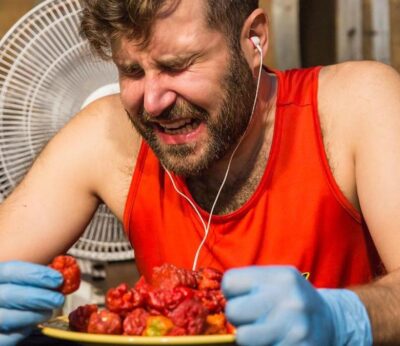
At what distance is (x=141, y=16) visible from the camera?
219cm

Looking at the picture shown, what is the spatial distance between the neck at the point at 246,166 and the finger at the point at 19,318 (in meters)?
0.64

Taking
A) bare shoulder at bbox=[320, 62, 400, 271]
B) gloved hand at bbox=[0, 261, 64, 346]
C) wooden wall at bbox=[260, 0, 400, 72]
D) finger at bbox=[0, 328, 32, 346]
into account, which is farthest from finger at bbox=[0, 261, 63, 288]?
wooden wall at bbox=[260, 0, 400, 72]

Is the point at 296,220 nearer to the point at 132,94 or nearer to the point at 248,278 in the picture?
the point at 132,94

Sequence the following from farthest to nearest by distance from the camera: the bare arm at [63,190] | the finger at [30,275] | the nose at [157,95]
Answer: the bare arm at [63,190], the nose at [157,95], the finger at [30,275]

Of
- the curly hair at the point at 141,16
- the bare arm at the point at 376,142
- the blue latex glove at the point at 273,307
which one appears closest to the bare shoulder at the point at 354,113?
the bare arm at the point at 376,142

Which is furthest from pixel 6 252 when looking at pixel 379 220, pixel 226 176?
pixel 379 220

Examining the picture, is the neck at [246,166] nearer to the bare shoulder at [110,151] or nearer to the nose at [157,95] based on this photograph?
the bare shoulder at [110,151]

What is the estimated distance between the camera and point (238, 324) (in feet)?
5.47

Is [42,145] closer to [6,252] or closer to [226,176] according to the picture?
[6,252]

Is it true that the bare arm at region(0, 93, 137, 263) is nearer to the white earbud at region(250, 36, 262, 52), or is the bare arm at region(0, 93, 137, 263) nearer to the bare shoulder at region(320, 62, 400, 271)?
the white earbud at region(250, 36, 262, 52)

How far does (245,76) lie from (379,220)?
44 centimetres

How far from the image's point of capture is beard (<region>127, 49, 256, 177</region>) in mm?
2240

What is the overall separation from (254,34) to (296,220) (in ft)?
1.46

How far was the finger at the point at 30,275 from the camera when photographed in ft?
6.18
